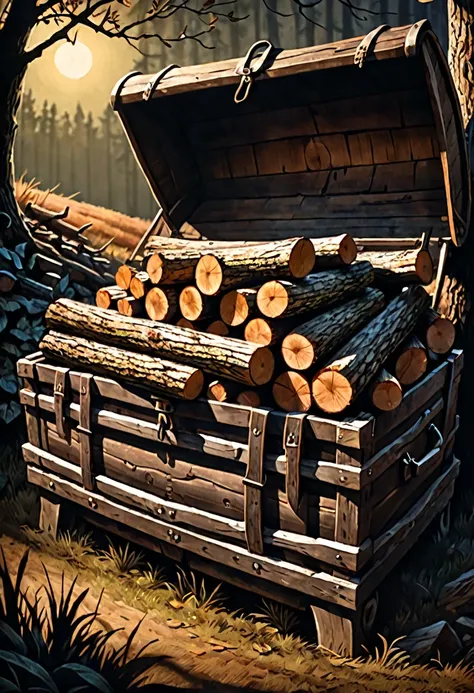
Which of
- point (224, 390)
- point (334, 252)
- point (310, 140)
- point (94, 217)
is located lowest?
point (224, 390)

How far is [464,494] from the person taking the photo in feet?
10.4

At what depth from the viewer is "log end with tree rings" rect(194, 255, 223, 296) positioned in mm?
2480

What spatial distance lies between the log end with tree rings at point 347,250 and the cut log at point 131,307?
998mm

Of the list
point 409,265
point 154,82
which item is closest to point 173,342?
point 409,265

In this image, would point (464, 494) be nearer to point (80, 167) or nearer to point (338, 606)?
point (338, 606)

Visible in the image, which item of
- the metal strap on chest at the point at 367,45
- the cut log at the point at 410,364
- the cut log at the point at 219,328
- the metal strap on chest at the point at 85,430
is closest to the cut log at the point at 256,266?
the cut log at the point at 219,328

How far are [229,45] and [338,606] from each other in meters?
2.75

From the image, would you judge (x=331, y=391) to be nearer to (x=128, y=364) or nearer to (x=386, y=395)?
(x=386, y=395)

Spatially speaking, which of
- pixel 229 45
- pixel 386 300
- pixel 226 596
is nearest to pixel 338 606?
pixel 226 596

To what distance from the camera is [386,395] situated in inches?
89.3

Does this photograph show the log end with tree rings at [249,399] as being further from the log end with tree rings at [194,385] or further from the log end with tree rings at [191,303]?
the log end with tree rings at [191,303]

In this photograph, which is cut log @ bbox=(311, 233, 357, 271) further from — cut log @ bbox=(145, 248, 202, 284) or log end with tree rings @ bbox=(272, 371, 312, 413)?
log end with tree rings @ bbox=(272, 371, 312, 413)

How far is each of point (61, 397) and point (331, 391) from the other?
4.84 ft

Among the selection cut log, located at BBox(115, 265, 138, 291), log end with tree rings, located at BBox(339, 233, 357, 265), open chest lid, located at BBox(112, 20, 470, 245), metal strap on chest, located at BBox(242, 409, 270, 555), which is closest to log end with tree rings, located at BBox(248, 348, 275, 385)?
metal strap on chest, located at BBox(242, 409, 270, 555)
